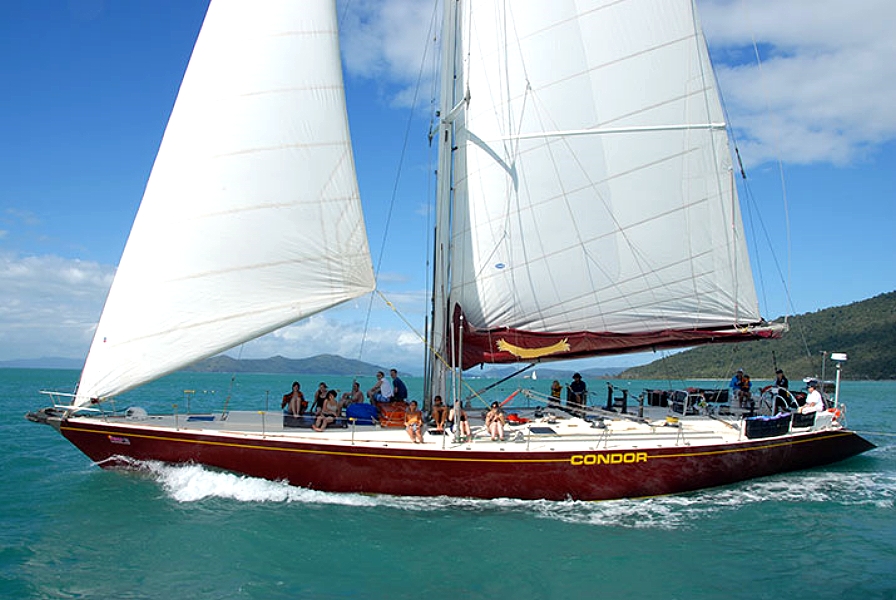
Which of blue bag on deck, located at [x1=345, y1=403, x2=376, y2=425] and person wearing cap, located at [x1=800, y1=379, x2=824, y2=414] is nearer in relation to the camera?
blue bag on deck, located at [x1=345, y1=403, x2=376, y2=425]

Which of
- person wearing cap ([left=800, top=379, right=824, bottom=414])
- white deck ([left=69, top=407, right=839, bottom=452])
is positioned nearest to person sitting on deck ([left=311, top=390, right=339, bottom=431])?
white deck ([left=69, top=407, right=839, bottom=452])

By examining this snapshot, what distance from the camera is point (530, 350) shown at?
45.8ft

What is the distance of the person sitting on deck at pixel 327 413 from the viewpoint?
41.0 feet

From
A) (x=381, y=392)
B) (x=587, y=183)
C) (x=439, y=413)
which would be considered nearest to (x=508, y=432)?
(x=439, y=413)

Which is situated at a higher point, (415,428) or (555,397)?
(555,397)

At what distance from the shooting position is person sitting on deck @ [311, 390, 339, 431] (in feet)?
41.0

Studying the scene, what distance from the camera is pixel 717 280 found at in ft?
48.1

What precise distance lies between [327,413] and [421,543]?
3915 millimetres

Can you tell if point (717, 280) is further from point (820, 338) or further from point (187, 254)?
point (820, 338)

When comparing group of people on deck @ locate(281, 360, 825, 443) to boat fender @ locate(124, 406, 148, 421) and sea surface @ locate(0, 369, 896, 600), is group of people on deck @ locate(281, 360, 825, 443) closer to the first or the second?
sea surface @ locate(0, 369, 896, 600)

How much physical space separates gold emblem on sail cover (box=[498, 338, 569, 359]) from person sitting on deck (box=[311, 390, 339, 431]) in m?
3.68

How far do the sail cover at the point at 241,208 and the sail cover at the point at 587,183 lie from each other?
9.97 ft

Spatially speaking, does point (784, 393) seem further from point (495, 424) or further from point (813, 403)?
point (495, 424)

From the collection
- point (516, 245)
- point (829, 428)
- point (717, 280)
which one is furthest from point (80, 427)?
point (829, 428)
